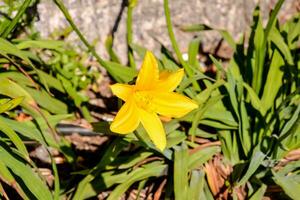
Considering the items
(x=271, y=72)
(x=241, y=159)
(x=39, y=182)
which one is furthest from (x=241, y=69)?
(x=39, y=182)

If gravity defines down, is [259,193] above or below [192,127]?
below

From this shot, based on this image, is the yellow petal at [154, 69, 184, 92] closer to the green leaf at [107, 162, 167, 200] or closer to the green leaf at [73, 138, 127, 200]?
the green leaf at [73, 138, 127, 200]

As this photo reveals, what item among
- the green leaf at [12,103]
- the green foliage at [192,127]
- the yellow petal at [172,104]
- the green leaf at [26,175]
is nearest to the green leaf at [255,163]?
the green foliage at [192,127]

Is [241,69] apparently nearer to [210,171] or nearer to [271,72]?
[271,72]

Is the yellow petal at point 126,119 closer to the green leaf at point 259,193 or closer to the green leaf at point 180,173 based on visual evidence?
the green leaf at point 180,173

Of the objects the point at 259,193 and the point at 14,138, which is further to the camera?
the point at 259,193

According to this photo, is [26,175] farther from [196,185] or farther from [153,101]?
[196,185]

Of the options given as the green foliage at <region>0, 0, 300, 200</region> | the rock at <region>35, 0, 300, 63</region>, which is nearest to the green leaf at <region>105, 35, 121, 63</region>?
the green foliage at <region>0, 0, 300, 200</region>

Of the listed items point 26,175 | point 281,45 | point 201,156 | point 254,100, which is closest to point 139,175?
point 201,156

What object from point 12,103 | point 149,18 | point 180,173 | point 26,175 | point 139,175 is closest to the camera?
point 12,103
